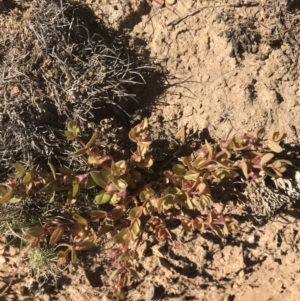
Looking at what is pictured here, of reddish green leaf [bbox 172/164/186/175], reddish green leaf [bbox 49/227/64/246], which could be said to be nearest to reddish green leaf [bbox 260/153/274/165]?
reddish green leaf [bbox 172/164/186/175]

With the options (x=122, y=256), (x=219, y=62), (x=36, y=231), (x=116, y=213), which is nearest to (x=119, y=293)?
(x=122, y=256)

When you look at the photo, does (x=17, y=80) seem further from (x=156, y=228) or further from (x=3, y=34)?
(x=156, y=228)

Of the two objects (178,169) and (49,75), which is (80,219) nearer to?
(178,169)

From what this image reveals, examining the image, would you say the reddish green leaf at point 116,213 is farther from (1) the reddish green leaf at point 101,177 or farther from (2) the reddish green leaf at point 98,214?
(1) the reddish green leaf at point 101,177

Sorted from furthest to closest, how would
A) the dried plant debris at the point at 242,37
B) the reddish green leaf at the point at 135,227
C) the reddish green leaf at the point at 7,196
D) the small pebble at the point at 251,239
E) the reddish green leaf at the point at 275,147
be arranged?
the small pebble at the point at 251,239 → the dried plant debris at the point at 242,37 → the reddish green leaf at the point at 135,227 → the reddish green leaf at the point at 275,147 → the reddish green leaf at the point at 7,196

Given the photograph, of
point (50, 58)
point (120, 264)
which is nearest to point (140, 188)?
point (120, 264)

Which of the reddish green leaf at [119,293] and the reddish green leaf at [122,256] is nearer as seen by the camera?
the reddish green leaf at [122,256]

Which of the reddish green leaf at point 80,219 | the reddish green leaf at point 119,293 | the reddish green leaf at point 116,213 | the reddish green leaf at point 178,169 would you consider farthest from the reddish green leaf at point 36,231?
the reddish green leaf at point 178,169
